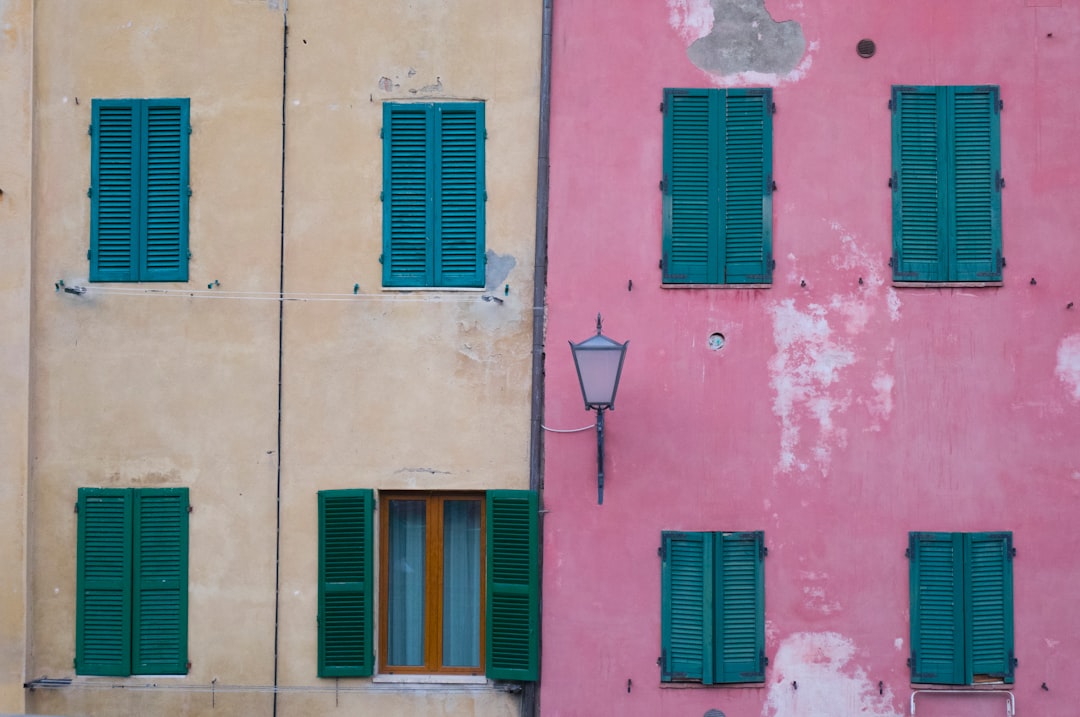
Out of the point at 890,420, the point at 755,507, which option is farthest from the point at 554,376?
the point at 890,420

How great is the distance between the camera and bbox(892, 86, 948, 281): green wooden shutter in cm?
959

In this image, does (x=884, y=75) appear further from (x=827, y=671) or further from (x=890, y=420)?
(x=827, y=671)

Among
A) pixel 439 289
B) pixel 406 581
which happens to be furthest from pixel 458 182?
pixel 406 581

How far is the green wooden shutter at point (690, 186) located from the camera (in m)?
9.65

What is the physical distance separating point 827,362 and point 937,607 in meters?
2.07

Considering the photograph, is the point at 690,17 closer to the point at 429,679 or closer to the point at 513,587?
the point at 513,587

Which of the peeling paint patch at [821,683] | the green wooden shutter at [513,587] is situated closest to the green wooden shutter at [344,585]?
the green wooden shutter at [513,587]

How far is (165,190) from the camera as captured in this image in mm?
9883

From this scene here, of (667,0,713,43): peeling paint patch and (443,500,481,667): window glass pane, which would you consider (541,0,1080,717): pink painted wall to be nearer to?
(667,0,713,43): peeling paint patch

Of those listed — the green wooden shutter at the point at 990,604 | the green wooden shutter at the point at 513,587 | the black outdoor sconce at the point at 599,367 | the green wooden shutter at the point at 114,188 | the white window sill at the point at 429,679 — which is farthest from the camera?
the green wooden shutter at the point at 114,188

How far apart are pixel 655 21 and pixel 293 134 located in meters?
3.04

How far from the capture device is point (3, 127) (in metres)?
9.88

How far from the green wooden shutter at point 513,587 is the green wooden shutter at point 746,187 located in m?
2.44

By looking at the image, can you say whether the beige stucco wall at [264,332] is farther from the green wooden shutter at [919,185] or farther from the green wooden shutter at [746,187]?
the green wooden shutter at [919,185]
